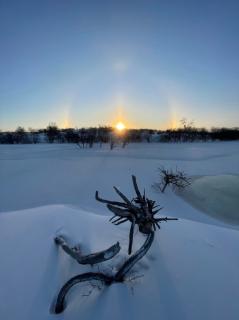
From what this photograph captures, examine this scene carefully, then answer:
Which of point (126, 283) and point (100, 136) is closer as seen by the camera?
point (126, 283)

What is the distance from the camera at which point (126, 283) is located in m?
2.89

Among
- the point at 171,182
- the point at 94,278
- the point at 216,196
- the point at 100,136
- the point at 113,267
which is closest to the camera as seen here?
the point at 94,278

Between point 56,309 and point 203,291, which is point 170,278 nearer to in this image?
point 203,291

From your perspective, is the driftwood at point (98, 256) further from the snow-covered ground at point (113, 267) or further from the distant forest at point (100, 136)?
Answer: the distant forest at point (100, 136)

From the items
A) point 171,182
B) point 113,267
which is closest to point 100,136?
point 171,182

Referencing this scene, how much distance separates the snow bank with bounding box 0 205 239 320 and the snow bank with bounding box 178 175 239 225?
23.7 ft

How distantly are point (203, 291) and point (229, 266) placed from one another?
0.76 metres

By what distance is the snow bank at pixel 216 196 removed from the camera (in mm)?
11188

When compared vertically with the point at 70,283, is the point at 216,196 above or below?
below

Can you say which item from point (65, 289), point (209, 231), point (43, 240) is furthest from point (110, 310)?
point (209, 231)

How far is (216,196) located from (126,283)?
37.3ft

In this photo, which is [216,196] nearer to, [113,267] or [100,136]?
[113,267]

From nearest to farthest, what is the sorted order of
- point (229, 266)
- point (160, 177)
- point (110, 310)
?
1. point (110, 310)
2. point (229, 266)
3. point (160, 177)

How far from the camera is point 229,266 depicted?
3436 millimetres
